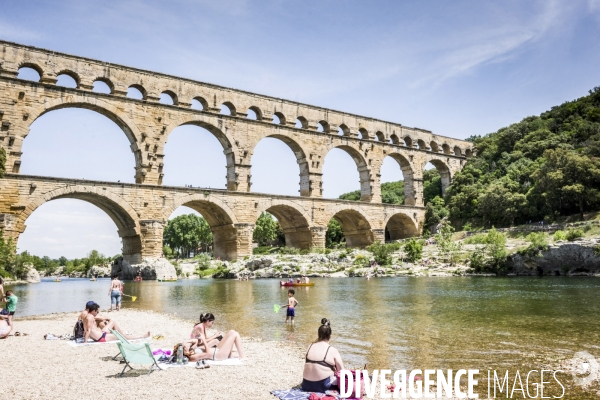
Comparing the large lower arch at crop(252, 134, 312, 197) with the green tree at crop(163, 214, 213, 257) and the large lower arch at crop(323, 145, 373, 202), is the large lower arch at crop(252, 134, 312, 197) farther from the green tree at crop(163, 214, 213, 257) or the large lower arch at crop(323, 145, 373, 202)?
the green tree at crop(163, 214, 213, 257)

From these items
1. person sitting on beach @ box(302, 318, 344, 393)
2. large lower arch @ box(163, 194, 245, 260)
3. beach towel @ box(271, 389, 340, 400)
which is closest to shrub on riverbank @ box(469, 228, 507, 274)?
large lower arch @ box(163, 194, 245, 260)

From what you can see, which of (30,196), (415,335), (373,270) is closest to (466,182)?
(373,270)

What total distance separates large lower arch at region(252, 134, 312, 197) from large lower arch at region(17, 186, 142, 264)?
1342cm

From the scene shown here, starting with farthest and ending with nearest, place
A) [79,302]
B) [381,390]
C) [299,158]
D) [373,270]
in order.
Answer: [299,158] → [373,270] → [79,302] → [381,390]

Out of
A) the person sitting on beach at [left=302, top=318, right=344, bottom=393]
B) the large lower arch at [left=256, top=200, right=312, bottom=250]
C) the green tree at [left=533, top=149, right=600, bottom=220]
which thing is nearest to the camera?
the person sitting on beach at [left=302, top=318, right=344, bottom=393]

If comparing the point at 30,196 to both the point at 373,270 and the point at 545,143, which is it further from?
the point at 545,143

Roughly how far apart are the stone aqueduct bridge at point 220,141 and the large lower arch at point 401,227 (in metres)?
0.14

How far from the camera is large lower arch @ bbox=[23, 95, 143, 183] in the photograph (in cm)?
2833

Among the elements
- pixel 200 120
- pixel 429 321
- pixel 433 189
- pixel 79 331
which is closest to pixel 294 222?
pixel 200 120

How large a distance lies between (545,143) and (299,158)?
24.8 meters

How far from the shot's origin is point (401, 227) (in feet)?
153

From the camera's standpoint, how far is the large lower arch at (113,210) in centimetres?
2647

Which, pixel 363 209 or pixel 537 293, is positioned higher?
pixel 363 209

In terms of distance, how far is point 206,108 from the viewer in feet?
113
